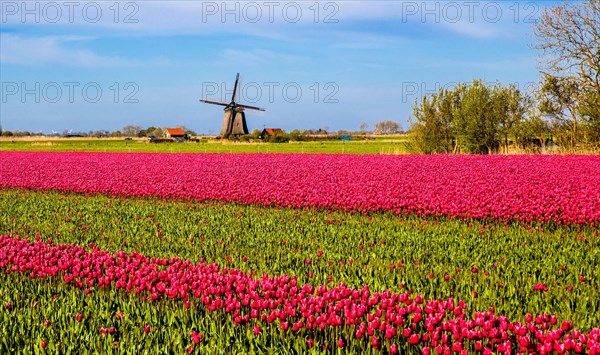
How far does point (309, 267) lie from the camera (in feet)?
27.8

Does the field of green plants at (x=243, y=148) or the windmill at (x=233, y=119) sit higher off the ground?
the windmill at (x=233, y=119)

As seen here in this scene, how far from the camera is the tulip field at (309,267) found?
527 cm

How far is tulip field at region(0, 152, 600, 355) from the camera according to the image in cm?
527

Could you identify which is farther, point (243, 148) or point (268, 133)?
point (268, 133)

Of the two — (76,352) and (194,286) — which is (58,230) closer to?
(194,286)

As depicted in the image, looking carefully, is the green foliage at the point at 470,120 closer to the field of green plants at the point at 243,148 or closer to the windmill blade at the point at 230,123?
the field of green plants at the point at 243,148

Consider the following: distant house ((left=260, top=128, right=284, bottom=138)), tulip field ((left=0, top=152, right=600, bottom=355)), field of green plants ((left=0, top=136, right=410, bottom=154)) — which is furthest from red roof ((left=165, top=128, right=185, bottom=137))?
tulip field ((left=0, top=152, right=600, bottom=355))

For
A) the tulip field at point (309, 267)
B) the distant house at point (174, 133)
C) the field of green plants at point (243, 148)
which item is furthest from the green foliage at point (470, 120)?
the distant house at point (174, 133)

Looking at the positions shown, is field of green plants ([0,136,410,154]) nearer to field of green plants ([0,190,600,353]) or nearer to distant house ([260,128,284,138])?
distant house ([260,128,284,138])

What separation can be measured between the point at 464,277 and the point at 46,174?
21.9 m

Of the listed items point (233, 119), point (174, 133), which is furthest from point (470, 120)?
point (174, 133)

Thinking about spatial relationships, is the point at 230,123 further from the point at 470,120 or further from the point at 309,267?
the point at 309,267

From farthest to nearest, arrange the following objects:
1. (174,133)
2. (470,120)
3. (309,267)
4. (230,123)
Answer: (174,133)
(230,123)
(470,120)
(309,267)

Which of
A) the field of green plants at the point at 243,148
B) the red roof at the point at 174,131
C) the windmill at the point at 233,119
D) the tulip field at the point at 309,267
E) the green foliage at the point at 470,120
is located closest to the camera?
the tulip field at the point at 309,267
